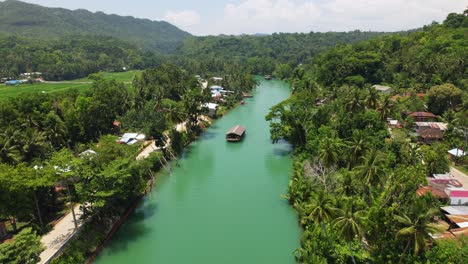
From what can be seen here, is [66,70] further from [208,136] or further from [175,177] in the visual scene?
[175,177]

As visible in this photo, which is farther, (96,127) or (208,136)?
(208,136)

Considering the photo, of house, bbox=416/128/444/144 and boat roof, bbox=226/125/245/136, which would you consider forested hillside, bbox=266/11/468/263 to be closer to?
house, bbox=416/128/444/144

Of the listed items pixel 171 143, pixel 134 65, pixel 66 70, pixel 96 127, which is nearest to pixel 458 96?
pixel 171 143

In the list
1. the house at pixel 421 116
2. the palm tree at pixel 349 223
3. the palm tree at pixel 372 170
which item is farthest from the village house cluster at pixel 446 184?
the palm tree at pixel 349 223

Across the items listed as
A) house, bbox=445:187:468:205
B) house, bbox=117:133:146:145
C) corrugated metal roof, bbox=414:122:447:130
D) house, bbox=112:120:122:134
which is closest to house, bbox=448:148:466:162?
corrugated metal roof, bbox=414:122:447:130

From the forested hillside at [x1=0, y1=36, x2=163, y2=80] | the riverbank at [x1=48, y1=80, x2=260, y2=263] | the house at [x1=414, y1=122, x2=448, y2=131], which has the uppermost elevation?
the forested hillside at [x1=0, y1=36, x2=163, y2=80]
